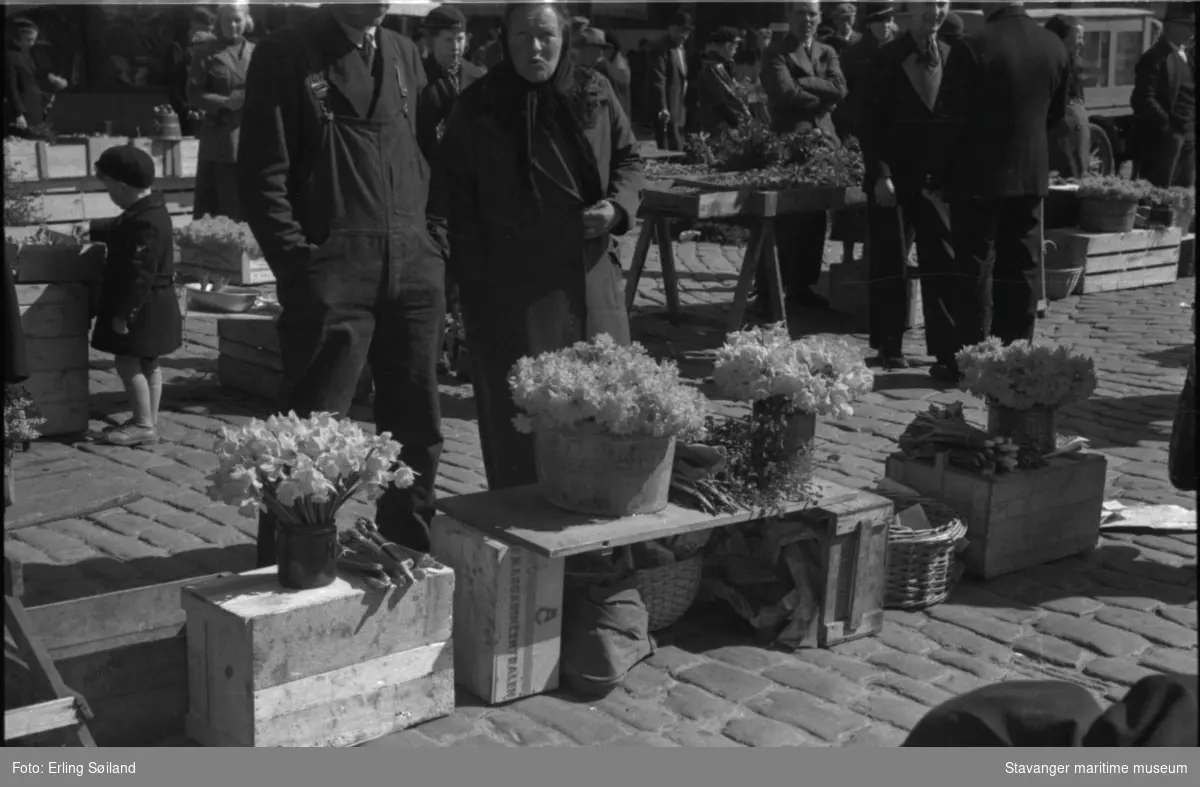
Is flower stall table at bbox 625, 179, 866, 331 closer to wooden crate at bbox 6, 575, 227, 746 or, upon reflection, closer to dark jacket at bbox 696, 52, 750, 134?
dark jacket at bbox 696, 52, 750, 134

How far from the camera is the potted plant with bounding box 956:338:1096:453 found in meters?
6.07

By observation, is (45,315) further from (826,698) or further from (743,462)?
(826,698)

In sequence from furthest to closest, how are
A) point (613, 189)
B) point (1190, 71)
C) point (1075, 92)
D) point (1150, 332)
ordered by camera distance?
point (1190, 71) → point (1075, 92) → point (1150, 332) → point (613, 189)

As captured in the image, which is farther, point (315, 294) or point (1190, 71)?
point (1190, 71)

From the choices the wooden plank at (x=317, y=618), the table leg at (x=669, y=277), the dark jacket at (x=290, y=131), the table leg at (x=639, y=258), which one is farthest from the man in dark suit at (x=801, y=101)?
the wooden plank at (x=317, y=618)

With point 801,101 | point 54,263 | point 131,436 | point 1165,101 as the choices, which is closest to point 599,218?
point 131,436

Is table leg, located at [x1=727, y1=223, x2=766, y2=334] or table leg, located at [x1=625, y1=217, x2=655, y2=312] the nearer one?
table leg, located at [x1=727, y1=223, x2=766, y2=334]

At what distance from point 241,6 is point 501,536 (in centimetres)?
830

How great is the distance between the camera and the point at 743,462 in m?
5.20

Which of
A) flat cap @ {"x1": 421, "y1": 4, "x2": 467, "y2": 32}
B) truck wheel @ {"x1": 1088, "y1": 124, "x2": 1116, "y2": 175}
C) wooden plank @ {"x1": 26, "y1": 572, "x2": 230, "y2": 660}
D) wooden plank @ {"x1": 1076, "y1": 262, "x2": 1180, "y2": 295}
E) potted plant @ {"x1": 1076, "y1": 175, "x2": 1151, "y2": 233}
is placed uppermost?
flat cap @ {"x1": 421, "y1": 4, "x2": 467, "y2": 32}

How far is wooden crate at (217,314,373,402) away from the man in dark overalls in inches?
116

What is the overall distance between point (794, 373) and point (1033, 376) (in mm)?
1394

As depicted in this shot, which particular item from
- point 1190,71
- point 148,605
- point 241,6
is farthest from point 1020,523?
point 1190,71

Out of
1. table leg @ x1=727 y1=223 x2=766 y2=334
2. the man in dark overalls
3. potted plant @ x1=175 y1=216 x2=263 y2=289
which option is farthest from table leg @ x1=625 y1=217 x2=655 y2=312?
the man in dark overalls
